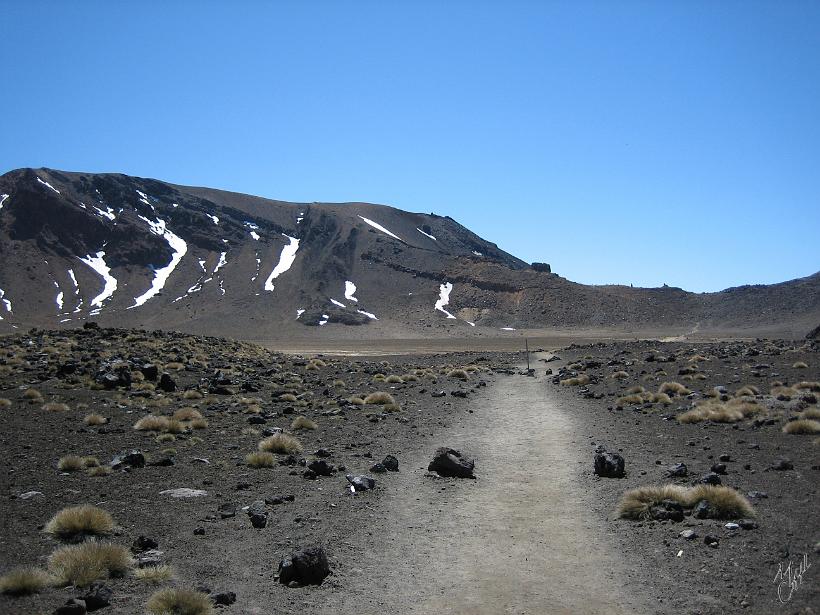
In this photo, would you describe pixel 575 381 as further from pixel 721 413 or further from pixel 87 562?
pixel 87 562

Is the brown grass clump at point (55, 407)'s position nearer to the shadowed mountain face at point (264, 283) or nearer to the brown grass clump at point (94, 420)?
the brown grass clump at point (94, 420)

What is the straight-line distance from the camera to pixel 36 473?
36.4ft

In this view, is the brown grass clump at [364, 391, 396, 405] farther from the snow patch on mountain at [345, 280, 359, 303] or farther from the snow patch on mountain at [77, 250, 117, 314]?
the snow patch on mountain at [77, 250, 117, 314]

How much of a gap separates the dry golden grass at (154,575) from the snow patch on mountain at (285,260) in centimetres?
14027

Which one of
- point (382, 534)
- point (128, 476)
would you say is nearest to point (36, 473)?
point (128, 476)

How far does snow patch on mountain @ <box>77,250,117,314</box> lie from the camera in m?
131

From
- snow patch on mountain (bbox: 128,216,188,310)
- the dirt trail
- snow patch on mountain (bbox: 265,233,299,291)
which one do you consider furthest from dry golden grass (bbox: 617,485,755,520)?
snow patch on mountain (bbox: 265,233,299,291)

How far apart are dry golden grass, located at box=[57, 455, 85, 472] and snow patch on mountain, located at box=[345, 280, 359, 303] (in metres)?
131

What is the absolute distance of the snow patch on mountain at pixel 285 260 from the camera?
14912cm

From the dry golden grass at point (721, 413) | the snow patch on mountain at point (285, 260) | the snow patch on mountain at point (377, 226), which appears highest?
the snow patch on mountain at point (377, 226)

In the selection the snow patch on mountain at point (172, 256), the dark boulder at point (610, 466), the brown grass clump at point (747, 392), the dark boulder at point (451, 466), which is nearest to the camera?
the dark boulder at point (610, 466)

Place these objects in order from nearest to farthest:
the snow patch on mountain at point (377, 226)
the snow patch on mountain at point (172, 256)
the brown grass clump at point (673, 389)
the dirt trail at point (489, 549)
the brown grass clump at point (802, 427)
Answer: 1. the dirt trail at point (489, 549)
2. the brown grass clump at point (802, 427)
3. the brown grass clump at point (673, 389)
4. the snow patch on mountain at point (172, 256)
5. the snow patch on mountain at point (377, 226)

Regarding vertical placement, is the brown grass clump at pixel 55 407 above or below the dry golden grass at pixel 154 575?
above

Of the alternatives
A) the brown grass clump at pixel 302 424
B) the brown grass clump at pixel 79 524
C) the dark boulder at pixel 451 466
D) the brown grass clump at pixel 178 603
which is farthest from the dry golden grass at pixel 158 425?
the brown grass clump at pixel 178 603
